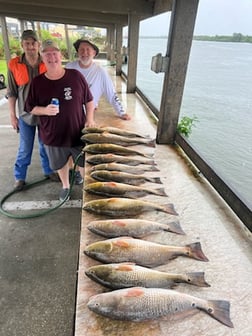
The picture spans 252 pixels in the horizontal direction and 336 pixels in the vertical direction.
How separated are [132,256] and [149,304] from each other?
28 cm

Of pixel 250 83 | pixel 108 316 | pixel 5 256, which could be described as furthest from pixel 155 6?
pixel 108 316

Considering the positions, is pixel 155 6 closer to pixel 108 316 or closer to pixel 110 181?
pixel 110 181

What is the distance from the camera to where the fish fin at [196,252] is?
4.66 feet

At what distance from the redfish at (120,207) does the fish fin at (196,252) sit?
1.13 ft

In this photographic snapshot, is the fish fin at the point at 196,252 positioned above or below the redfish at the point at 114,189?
below

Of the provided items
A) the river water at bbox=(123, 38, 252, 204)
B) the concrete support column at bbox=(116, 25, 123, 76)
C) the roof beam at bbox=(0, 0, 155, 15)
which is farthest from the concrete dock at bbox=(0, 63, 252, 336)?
the concrete support column at bbox=(116, 25, 123, 76)

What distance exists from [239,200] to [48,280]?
180 cm

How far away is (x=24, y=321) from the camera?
1.95m

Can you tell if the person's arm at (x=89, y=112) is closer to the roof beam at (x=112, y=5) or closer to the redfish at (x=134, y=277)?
the redfish at (x=134, y=277)

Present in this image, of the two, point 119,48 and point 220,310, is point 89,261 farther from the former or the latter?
point 119,48

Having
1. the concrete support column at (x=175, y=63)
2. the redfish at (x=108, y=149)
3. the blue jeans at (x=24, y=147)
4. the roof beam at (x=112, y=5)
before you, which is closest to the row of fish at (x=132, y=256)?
the redfish at (x=108, y=149)

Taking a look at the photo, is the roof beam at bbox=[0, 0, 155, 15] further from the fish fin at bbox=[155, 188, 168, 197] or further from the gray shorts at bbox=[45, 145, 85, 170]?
the fish fin at bbox=[155, 188, 168, 197]

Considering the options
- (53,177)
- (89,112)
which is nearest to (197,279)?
(89,112)

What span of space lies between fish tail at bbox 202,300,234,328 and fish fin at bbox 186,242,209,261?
11.5 inches
